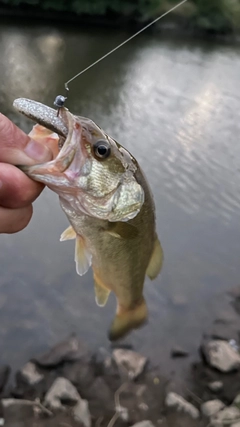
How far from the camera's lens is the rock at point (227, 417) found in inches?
161

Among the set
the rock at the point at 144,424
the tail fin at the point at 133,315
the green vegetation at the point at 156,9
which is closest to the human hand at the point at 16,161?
the tail fin at the point at 133,315

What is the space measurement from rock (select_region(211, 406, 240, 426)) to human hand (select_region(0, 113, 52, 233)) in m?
3.41

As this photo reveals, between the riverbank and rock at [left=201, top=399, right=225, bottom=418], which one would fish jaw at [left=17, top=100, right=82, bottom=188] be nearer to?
the riverbank

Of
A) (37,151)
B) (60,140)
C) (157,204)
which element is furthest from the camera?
(157,204)

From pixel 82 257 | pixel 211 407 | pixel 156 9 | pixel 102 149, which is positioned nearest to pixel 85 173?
pixel 102 149

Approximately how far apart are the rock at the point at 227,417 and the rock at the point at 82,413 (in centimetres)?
125

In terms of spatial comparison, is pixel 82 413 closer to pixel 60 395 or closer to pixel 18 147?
pixel 60 395

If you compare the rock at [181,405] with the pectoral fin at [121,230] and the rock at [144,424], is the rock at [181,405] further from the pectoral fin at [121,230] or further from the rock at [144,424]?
the pectoral fin at [121,230]

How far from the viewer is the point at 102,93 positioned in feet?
43.1

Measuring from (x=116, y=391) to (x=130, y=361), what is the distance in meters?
0.49

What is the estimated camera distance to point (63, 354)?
15.5 feet

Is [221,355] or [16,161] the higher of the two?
[16,161]

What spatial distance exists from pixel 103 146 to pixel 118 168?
145 mm

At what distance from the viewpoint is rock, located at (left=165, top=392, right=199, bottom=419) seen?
14.0 feet
